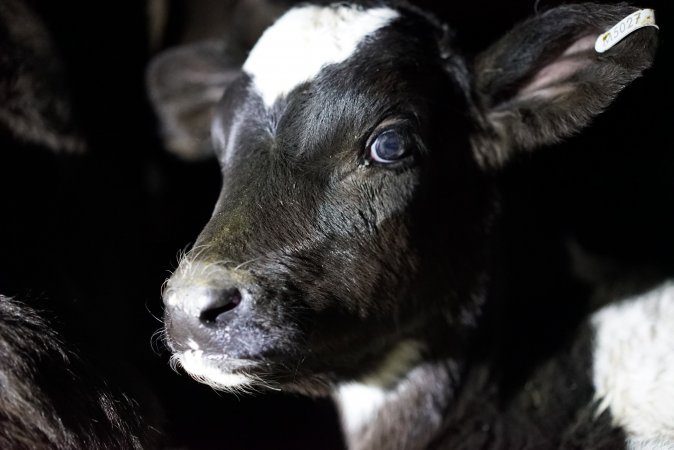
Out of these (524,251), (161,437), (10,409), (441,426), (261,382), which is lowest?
(441,426)

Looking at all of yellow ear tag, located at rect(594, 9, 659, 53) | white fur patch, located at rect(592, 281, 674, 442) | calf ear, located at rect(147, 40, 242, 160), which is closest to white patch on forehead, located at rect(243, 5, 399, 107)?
calf ear, located at rect(147, 40, 242, 160)

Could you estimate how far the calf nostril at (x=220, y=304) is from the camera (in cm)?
156

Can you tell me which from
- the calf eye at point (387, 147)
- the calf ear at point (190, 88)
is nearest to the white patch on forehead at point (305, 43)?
the calf eye at point (387, 147)

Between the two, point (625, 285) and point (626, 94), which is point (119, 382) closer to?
point (625, 285)

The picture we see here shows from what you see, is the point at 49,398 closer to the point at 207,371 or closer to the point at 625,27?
the point at 207,371

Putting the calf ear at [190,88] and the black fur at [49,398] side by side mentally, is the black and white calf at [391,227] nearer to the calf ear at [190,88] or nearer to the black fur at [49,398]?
the black fur at [49,398]

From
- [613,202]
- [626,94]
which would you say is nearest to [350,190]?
[613,202]

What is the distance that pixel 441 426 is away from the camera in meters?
2.22

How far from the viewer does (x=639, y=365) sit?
2154 millimetres

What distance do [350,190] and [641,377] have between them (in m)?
0.95

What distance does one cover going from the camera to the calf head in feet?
5.50

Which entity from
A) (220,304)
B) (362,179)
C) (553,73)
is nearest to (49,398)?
(220,304)

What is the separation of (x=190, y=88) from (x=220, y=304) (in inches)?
45.3

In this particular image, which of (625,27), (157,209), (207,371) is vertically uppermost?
(625,27)
